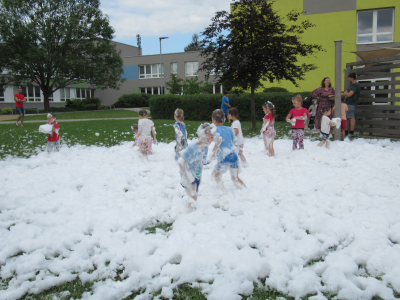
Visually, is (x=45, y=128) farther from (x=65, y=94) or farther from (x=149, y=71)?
(x=149, y=71)

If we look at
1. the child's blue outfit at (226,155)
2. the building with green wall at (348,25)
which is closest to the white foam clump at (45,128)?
the child's blue outfit at (226,155)

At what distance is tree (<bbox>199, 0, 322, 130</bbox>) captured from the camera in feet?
37.4

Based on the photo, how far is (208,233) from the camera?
350 centimetres

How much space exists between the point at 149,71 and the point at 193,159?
146 ft

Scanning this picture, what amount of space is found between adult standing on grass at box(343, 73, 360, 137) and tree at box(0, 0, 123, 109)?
24.9 m

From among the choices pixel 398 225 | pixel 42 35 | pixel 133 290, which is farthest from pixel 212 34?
pixel 42 35

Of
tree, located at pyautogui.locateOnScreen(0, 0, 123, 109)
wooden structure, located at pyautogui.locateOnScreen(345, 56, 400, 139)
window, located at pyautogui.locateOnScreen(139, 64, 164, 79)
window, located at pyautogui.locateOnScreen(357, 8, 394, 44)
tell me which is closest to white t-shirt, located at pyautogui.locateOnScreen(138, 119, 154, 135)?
wooden structure, located at pyautogui.locateOnScreen(345, 56, 400, 139)

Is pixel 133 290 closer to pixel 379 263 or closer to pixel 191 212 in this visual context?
pixel 191 212

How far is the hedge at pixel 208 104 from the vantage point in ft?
57.1

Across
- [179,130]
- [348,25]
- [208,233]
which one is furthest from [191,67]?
[208,233]

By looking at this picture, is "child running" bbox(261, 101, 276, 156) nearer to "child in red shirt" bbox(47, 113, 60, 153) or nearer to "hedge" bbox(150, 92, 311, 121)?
"child in red shirt" bbox(47, 113, 60, 153)

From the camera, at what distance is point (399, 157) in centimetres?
705

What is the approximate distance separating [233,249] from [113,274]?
1.19 m

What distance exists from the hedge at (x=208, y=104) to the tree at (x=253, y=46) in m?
5.23
